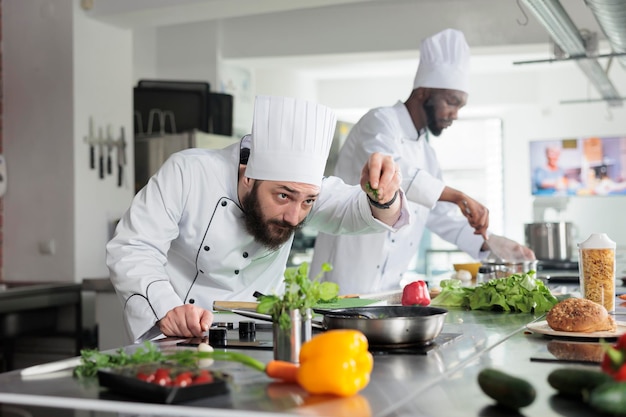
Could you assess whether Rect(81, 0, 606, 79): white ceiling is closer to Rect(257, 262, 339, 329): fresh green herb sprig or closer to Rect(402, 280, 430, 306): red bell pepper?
Rect(402, 280, 430, 306): red bell pepper

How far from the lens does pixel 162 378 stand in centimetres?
130

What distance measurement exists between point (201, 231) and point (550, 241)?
2962 millimetres

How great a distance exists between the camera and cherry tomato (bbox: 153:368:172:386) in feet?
4.23

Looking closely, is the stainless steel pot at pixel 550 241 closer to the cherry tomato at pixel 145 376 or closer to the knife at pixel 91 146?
the knife at pixel 91 146

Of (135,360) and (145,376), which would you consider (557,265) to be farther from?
(145,376)

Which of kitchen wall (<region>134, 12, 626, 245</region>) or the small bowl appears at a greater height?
kitchen wall (<region>134, 12, 626, 245</region>)

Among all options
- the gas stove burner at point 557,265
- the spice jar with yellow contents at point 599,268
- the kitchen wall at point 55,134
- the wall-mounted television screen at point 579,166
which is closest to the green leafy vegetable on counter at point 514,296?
the spice jar with yellow contents at point 599,268

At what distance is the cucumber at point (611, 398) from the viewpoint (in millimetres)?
1096

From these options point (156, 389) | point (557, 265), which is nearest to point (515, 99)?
point (557, 265)

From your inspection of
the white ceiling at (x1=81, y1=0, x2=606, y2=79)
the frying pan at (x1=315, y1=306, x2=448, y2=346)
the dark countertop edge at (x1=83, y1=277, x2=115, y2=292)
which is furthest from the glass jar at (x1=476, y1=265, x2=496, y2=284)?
the dark countertop edge at (x1=83, y1=277, x2=115, y2=292)

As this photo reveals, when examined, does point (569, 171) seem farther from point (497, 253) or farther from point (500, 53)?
point (497, 253)

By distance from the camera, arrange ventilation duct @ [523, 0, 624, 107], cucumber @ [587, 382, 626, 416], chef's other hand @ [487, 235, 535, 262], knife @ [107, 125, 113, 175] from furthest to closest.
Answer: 1. knife @ [107, 125, 113, 175]
2. ventilation duct @ [523, 0, 624, 107]
3. chef's other hand @ [487, 235, 535, 262]
4. cucumber @ [587, 382, 626, 416]

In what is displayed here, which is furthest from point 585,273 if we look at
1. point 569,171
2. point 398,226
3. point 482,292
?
point 569,171

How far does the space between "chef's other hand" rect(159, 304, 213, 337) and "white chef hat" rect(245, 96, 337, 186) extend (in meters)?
0.61
